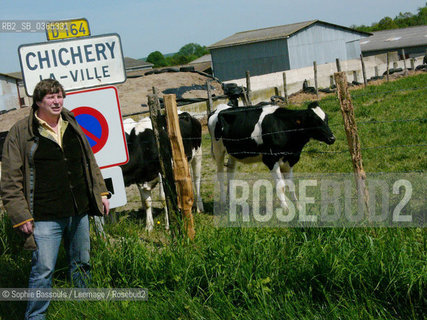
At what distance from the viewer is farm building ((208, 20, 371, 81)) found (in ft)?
135

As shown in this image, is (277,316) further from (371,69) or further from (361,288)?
(371,69)

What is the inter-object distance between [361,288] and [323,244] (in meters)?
0.69

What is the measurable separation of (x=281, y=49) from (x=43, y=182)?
38451 mm

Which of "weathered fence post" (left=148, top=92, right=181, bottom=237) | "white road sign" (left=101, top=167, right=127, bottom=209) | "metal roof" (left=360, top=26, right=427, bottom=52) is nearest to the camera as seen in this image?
"white road sign" (left=101, top=167, right=127, bottom=209)

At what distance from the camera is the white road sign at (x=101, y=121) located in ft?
17.6

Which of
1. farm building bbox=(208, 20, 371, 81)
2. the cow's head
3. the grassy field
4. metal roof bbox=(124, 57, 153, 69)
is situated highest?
metal roof bbox=(124, 57, 153, 69)

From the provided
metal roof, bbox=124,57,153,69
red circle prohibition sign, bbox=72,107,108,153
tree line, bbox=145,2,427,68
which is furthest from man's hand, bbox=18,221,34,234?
tree line, bbox=145,2,427,68

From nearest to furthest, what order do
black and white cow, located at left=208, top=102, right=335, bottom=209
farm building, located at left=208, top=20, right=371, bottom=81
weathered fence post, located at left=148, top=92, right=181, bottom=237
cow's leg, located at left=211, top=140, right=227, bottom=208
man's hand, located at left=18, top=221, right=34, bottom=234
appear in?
man's hand, located at left=18, top=221, right=34, bottom=234 < weathered fence post, located at left=148, top=92, right=181, bottom=237 < black and white cow, located at left=208, top=102, right=335, bottom=209 < cow's leg, located at left=211, top=140, right=227, bottom=208 < farm building, located at left=208, top=20, right=371, bottom=81

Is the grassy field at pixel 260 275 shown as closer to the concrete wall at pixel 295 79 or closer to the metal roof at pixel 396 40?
the concrete wall at pixel 295 79

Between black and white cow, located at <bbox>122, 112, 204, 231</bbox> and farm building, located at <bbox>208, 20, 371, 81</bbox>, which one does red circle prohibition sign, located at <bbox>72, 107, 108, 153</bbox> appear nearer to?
black and white cow, located at <bbox>122, 112, 204, 231</bbox>

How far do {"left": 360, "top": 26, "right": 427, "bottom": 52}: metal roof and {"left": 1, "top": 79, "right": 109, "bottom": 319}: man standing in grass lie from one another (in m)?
57.3

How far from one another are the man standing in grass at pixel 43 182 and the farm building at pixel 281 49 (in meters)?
37.6

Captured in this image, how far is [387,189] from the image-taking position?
22.9 feet

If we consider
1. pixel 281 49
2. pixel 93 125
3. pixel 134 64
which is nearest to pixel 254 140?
pixel 93 125
